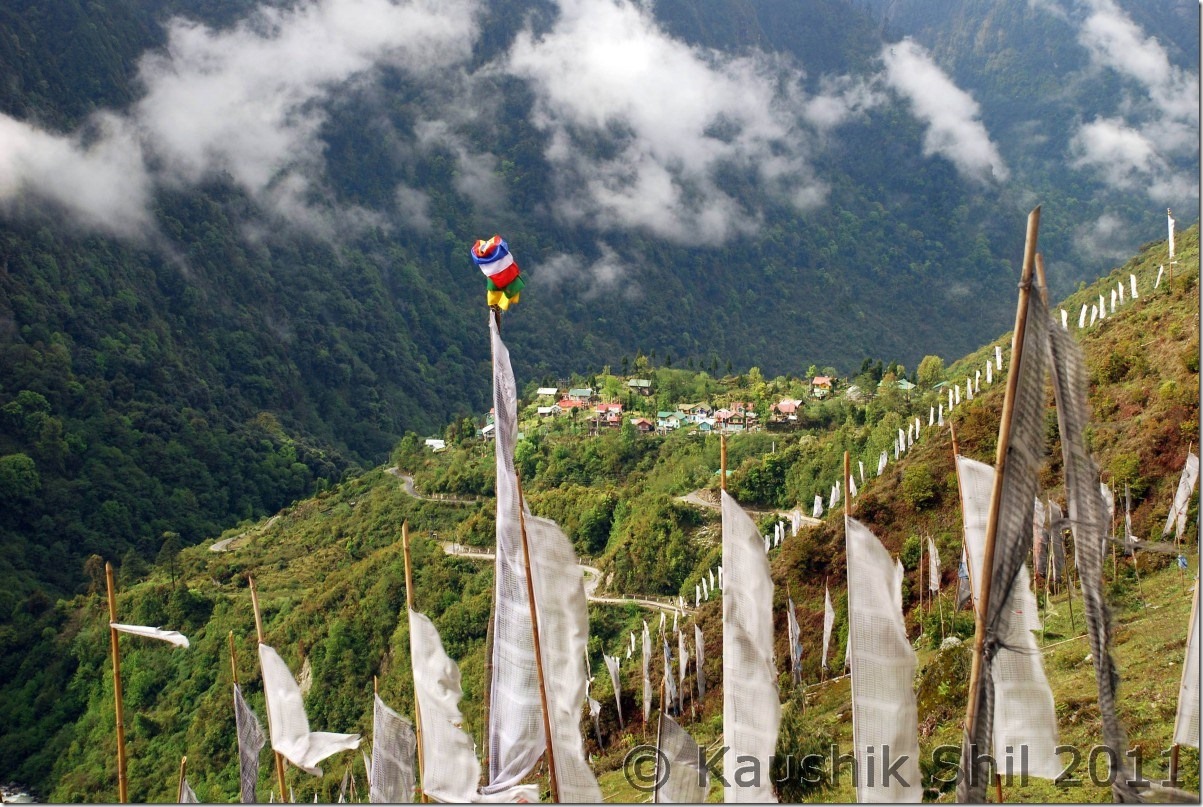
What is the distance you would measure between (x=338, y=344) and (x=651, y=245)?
5925 centimetres

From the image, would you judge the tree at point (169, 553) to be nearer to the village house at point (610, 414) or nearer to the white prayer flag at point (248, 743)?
the village house at point (610, 414)

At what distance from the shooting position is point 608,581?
165 ft

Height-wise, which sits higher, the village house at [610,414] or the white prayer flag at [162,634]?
the village house at [610,414]

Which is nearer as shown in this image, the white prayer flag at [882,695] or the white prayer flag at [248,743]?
the white prayer flag at [882,695]

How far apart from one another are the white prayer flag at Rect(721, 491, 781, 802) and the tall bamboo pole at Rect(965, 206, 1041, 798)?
1.91m

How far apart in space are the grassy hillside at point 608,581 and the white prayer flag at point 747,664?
4408mm

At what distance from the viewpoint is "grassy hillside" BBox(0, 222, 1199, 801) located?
21516mm

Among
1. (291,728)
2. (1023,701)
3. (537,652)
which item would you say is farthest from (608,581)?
(1023,701)

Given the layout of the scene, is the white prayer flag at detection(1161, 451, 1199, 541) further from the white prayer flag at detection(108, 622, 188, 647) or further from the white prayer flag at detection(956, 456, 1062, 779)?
the white prayer flag at detection(108, 622, 188, 647)

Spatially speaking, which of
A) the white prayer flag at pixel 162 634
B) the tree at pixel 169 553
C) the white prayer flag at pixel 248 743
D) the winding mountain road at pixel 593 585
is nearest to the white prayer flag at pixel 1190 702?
the white prayer flag at pixel 162 634

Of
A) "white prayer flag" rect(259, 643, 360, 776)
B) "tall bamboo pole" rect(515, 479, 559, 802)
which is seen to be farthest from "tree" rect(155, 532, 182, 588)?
"tall bamboo pole" rect(515, 479, 559, 802)

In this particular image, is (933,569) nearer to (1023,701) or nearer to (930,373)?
(1023,701)

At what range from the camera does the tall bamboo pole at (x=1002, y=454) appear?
1028 centimetres

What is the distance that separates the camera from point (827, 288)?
183250 mm
